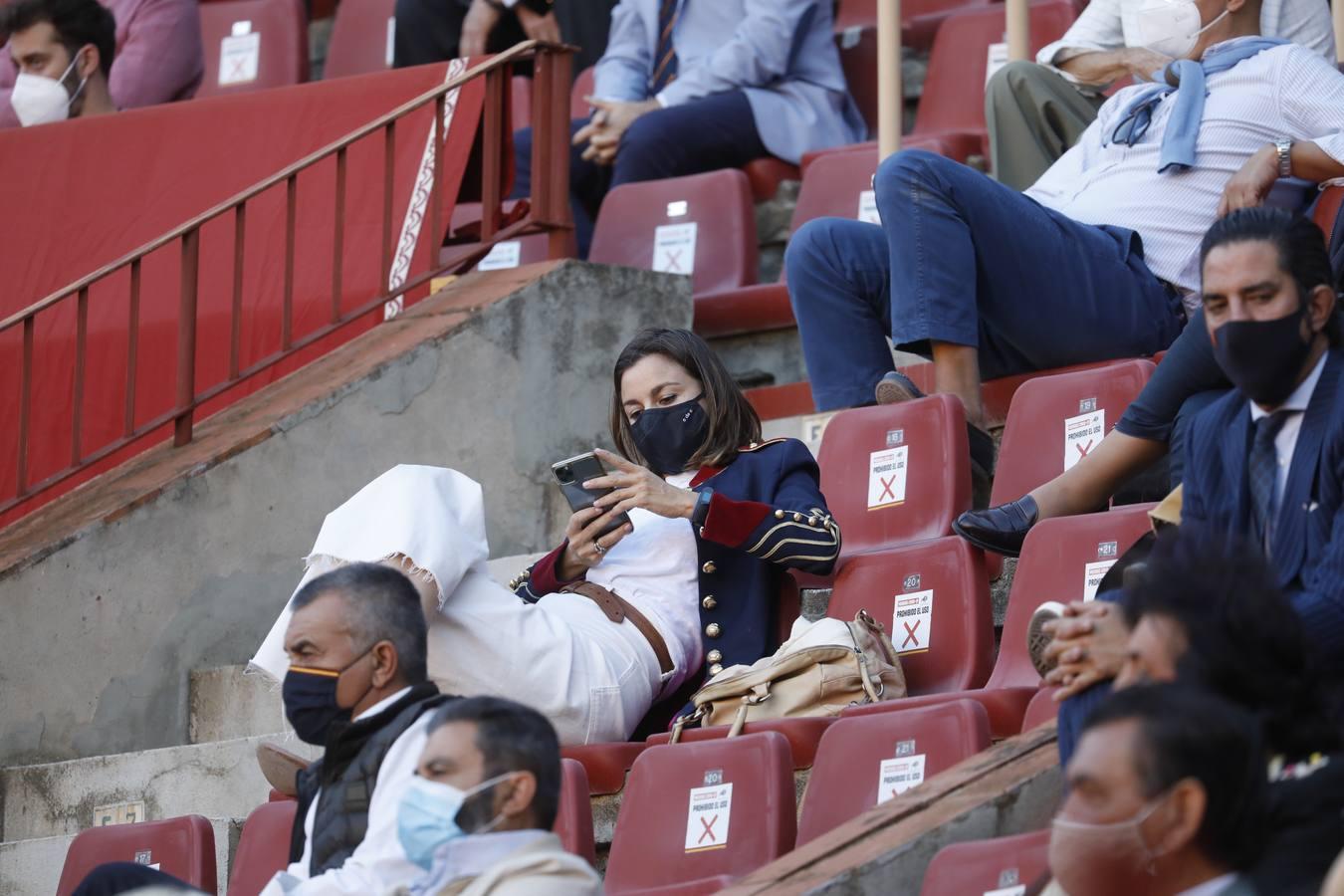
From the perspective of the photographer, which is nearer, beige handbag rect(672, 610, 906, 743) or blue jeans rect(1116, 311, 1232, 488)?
beige handbag rect(672, 610, 906, 743)

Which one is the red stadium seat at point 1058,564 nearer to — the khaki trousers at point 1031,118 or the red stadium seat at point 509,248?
the khaki trousers at point 1031,118

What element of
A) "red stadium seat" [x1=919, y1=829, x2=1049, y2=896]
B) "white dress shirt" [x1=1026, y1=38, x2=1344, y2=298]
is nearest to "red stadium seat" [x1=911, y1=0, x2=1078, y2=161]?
"white dress shirt" [x1=1026, y1=38, x2=1344, y2=298]

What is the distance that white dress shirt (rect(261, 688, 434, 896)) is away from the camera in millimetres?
3568

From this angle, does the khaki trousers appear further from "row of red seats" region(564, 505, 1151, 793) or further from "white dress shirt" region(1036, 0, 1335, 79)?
"row of red seats" region(564, 505, 1151, 793)

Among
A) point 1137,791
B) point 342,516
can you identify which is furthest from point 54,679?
point 1137,791

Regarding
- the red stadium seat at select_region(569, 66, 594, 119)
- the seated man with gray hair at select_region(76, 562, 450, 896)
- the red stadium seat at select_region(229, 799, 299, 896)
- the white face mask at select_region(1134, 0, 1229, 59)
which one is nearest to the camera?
the seated man with gray hair at select_region(76, 562, 450, 896)

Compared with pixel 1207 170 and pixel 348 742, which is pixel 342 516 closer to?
pixel 348 742

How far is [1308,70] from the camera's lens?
5180mm

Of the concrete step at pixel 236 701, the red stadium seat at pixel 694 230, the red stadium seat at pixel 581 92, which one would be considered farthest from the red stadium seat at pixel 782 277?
the red stadium seat at pixel 581 92

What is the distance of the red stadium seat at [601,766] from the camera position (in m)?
4.40

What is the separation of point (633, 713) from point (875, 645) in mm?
513

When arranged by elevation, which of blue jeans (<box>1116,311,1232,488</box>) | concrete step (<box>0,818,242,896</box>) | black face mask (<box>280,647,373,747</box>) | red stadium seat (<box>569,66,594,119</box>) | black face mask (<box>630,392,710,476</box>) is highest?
red stadium seat (<box>569,66,594,119</box>)

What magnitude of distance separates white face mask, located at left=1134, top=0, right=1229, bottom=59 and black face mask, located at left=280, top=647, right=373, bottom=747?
262cm

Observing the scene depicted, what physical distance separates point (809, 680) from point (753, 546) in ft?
1.15
